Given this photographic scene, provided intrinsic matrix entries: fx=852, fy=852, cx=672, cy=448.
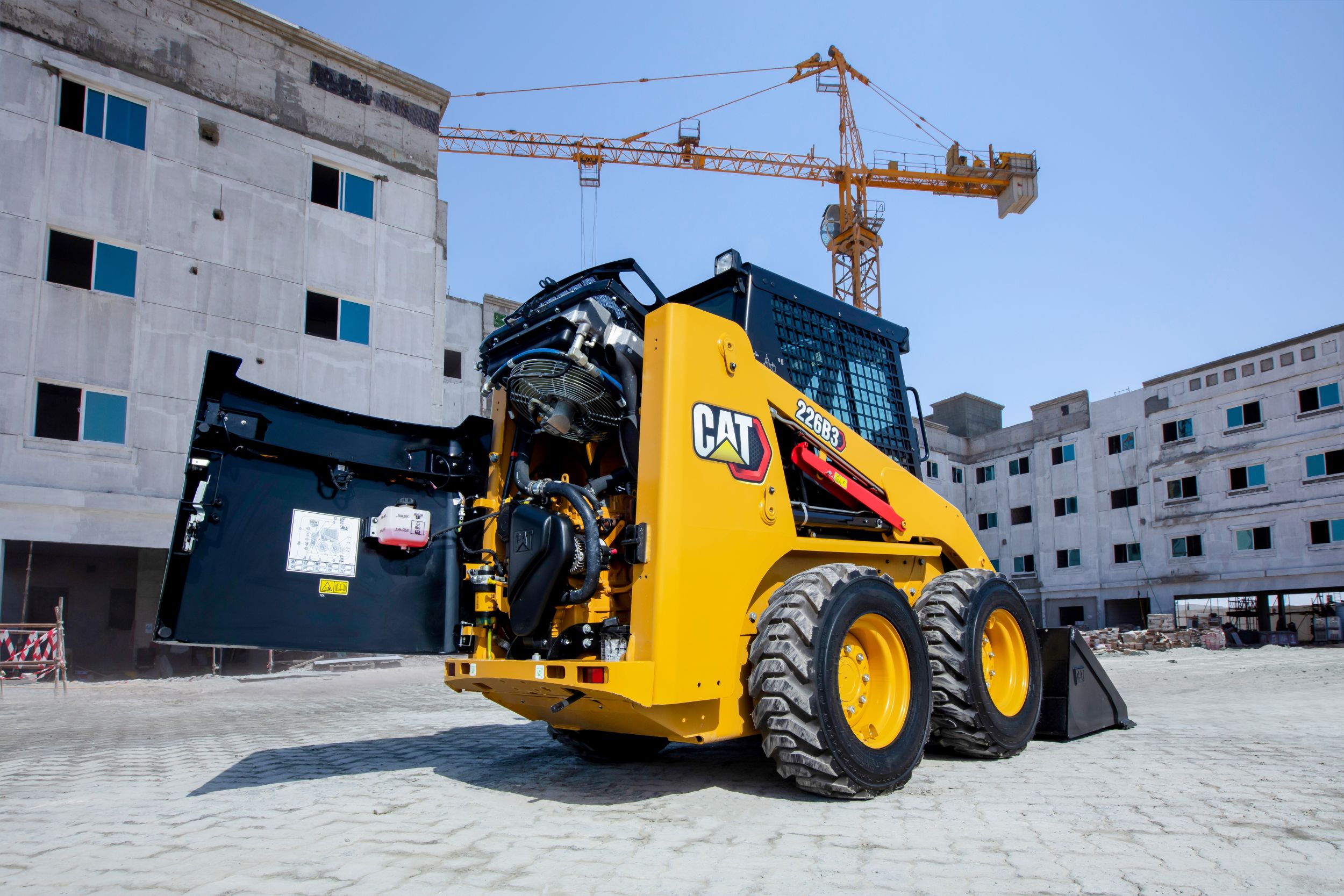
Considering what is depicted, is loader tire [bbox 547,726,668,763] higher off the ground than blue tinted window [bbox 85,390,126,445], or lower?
lower

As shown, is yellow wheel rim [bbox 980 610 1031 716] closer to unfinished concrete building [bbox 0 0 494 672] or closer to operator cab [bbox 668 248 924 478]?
operator cab [bbox 668 248 924 478]

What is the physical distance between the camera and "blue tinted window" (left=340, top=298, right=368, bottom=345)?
2177cm

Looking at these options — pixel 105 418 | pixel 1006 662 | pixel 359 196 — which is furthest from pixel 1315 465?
pixel 105 418

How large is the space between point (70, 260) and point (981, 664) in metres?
20.2

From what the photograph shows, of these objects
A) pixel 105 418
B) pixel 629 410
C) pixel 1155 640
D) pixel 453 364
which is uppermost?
pixel 453 364

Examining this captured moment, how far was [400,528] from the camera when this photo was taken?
5.52m

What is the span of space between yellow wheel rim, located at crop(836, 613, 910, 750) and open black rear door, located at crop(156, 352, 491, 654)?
2.60 metres

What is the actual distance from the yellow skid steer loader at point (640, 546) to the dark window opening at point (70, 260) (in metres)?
16.8

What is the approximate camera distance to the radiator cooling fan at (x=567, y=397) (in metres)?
5.05

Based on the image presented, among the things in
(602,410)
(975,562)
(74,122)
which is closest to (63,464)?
(74,122)

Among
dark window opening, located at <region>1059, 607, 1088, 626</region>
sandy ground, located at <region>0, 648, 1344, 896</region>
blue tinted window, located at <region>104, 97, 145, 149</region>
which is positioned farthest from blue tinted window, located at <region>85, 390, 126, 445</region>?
dark window opening, located at <region>1059, 607, 1088, 626</region>

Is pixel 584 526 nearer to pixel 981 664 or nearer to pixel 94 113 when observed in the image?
pixel 981 664

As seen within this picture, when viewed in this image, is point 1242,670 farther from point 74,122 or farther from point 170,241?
point 74,122

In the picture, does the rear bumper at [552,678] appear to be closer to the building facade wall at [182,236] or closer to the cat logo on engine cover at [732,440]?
the cat logo on engine cover at [732,440]
